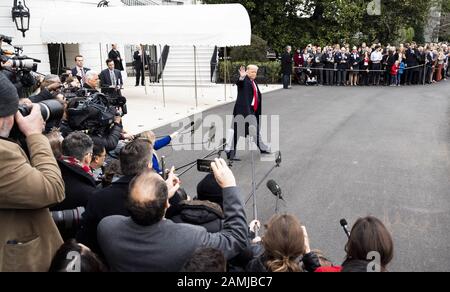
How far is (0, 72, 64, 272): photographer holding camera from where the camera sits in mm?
2246

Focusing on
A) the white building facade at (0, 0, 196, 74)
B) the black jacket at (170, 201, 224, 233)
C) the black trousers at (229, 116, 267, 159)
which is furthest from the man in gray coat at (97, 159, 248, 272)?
the white building facade at (0, 0, 196, 74)

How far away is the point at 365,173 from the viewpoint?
8078mm

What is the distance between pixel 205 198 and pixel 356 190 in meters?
4.05

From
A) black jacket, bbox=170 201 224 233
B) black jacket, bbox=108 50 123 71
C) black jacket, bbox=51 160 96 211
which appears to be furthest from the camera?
black jacket, bbox=108 50 123 71

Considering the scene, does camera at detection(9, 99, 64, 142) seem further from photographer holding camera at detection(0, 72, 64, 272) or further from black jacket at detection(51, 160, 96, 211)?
black jacket at detection(51, 160, 96, 211)

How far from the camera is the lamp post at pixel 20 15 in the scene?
15641mm

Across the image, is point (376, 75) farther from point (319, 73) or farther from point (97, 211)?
point (97, 211)

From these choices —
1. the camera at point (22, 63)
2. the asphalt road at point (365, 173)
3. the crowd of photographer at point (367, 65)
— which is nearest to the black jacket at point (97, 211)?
the asphalt road at point (365, 173)

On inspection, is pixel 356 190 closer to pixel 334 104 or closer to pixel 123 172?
pixel 123 172

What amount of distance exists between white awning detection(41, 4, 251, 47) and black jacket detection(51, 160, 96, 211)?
1165cm

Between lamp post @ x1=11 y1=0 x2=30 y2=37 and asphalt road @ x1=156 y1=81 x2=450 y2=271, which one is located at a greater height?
lamp post @ x1=11 y1=0 x2=30 y2=37

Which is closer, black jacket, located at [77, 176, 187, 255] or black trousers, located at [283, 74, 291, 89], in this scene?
black jacket, located at [77, 176, 187, 255]

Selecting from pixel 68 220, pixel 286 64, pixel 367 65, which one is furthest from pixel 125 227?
pixel 367 65

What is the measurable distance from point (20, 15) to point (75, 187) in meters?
14.4
